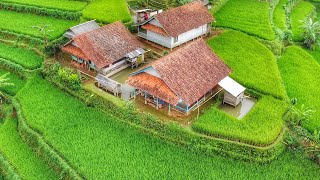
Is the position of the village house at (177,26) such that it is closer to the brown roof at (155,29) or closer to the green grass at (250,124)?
the brown roof at (155,29)

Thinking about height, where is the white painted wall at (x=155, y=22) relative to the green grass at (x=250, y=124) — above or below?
above

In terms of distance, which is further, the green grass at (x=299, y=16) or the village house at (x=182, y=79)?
the green grass at (x=299, y=16)

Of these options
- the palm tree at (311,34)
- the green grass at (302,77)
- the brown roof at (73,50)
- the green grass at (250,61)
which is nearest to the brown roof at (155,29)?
the green grass at (250,61)

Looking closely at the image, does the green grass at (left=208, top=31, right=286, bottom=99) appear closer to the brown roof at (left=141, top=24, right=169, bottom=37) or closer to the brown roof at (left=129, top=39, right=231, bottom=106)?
the brown roof at (left=129, top=39, right=231, bottom=106)

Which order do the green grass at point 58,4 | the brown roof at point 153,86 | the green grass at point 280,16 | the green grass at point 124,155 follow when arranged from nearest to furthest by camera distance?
the green grass at point 124,155, the brown roof at point 153,86, the green grass at point 58,4, the green grass at point 280,16

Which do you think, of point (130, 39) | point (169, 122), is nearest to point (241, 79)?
point (169, 122)

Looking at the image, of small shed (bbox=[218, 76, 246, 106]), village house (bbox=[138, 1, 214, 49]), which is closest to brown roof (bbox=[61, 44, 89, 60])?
village house (bbox=[138, 1, 214, 49])

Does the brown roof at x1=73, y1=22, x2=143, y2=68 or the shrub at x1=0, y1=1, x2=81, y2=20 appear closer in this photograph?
the brown roof at x1=73, y1=22, x2=143, y2=68
